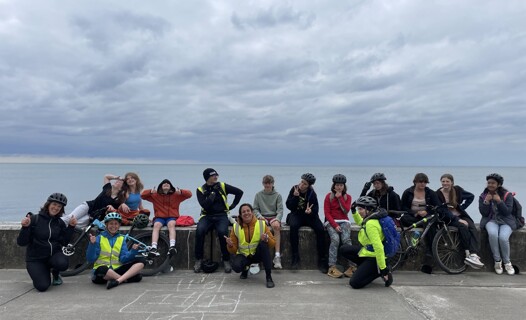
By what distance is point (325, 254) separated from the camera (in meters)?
7.23

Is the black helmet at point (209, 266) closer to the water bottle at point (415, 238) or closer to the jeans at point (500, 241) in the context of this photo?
the water bottle at point (415, 238)

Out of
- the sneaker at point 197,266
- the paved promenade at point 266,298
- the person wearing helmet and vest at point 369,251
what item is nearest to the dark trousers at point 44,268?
the paved promenade at point 266,298

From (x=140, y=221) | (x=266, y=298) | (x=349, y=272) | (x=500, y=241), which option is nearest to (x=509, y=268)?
(x=500, y=241)

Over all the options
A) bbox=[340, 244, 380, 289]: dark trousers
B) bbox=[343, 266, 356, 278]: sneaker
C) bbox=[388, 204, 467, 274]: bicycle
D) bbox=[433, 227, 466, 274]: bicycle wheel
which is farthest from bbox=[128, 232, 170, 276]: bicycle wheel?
bbox=[433, 227, 466, 274]: bicycle wheel

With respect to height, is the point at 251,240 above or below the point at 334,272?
above

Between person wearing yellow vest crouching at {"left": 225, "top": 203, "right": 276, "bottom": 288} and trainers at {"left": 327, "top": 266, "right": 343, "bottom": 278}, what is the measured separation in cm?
114

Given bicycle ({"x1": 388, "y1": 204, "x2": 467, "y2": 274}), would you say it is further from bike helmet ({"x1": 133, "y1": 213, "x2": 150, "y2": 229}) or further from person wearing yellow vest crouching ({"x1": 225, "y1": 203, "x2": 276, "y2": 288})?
bike helmet ({"x1": 133, "y1": 213, "x2": 150, "y2": 229})

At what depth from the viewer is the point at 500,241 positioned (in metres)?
7.03

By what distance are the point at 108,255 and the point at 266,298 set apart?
2682 millimetres

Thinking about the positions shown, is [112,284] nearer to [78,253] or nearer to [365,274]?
[78,253]

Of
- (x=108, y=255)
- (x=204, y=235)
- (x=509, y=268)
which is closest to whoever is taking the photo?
(x=108, y=255)

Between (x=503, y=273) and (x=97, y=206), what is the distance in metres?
7.44

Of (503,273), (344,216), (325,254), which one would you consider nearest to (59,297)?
(325,254)

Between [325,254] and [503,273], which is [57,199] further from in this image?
[503,273]
